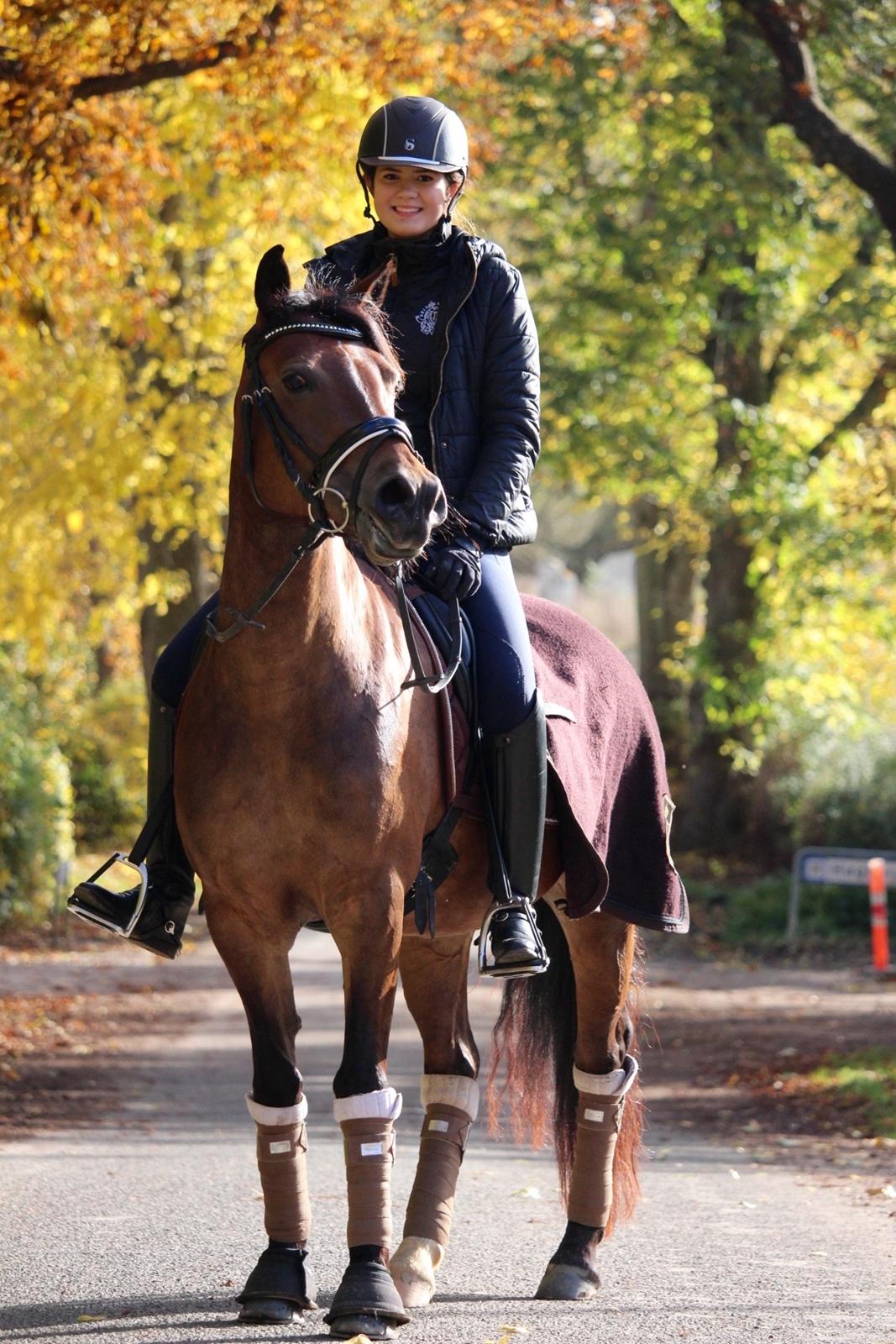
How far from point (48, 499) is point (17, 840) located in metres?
3.47

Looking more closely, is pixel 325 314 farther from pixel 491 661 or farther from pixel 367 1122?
pixel 367 1122

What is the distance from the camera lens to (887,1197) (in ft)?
25.9

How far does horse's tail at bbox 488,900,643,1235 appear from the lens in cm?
641

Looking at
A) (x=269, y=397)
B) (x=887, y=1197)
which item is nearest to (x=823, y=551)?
(x=887, y=1197)

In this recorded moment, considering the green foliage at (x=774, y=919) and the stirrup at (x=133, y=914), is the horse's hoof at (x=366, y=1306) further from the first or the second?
the green foliage at (x=774, y=919)

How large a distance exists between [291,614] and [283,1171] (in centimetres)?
167

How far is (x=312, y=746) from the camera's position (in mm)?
4930

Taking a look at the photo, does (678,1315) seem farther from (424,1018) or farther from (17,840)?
(17,840)

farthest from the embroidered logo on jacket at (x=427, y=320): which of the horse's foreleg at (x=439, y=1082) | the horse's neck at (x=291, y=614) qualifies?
the horse's foreleg at (x=439, y=1082)

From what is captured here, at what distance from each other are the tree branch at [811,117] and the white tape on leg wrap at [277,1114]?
773 centimetres

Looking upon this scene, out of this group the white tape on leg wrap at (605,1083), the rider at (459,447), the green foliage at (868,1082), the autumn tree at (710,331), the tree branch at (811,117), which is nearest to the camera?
the rider at (459,447)

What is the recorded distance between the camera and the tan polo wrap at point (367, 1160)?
196 inches

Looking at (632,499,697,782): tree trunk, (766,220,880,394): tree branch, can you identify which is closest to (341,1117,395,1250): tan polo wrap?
(766,220,880,394): tree branch

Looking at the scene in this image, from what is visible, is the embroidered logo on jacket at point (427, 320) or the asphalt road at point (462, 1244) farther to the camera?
the embroidered logo on jacket at point (427, 320)
